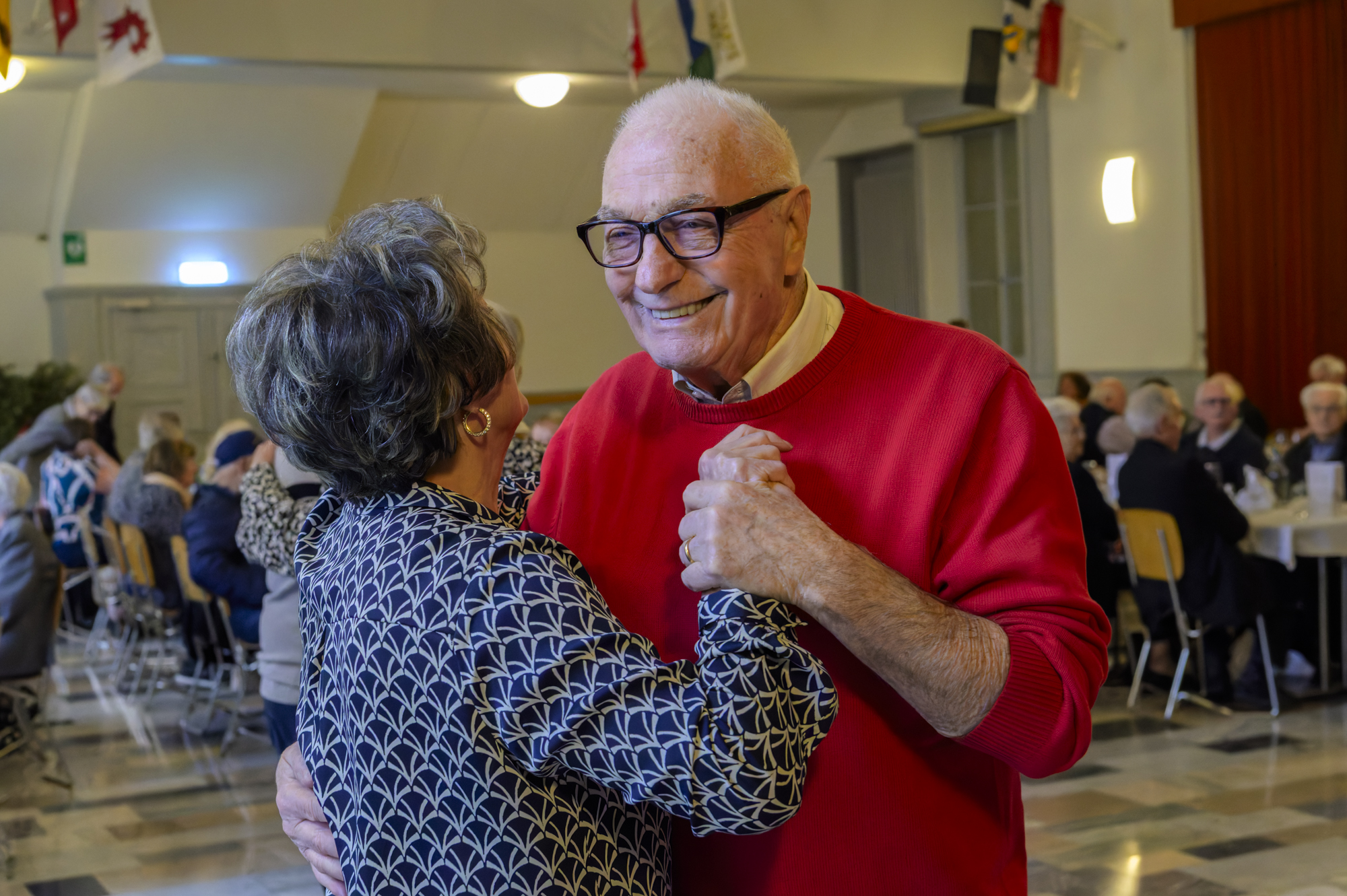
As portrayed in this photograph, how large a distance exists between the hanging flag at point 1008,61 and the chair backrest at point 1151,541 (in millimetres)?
4380

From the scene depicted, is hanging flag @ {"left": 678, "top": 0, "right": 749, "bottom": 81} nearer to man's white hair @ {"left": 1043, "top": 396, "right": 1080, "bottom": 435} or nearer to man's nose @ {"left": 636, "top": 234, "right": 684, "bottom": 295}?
man's white hair @ {"left": 1043, "top": 396, "right": 1080, "bottom": 435}

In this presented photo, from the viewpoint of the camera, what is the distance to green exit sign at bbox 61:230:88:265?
11.3 meters

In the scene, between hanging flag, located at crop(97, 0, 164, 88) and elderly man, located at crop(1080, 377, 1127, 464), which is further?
elderly man, located at crop(1080, 377, 1127, 464)

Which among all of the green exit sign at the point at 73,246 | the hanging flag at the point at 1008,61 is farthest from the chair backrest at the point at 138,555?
the hanging flag at the point at 1008,61

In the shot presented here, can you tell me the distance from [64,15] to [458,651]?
282 inches

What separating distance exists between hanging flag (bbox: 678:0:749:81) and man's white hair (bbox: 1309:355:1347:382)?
4.06 metres

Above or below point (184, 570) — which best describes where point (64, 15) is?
above

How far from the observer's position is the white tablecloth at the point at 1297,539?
18.5 feet

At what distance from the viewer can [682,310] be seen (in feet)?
4.78

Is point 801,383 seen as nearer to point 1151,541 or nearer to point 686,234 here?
point 686,234

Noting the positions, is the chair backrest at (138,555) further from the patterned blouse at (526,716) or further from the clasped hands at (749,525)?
the clasped hands at (749,525)

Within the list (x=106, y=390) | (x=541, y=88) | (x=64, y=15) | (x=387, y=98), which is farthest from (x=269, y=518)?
(x=387, y=98)

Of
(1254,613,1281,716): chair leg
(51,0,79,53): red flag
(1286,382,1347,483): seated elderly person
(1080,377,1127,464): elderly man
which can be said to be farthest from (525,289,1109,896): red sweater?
(51,0,79,53): red flag

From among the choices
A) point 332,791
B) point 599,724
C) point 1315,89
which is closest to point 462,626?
point 599,724
